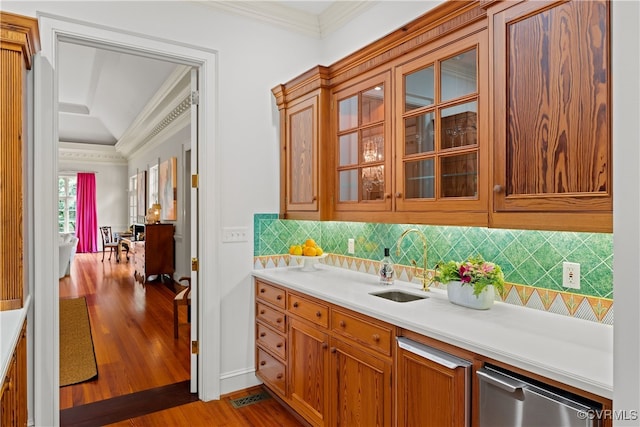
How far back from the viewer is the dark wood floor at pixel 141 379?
8.65 feet

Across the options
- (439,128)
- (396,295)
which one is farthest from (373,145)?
(396,295)

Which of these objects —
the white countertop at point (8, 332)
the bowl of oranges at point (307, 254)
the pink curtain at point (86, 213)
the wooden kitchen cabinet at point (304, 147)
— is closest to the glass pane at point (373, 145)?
the wooden kitchen cabinet at point (304, 147)

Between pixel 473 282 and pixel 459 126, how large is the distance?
732mm

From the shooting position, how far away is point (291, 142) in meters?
3.06

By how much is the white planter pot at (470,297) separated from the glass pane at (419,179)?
46 centimetres

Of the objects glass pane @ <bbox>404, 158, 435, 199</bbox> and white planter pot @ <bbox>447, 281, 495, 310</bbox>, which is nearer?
white planter pot @ <bbox>447, 281, 495, 310</bbox>

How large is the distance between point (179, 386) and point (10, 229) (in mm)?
1762

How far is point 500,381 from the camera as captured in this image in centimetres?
133

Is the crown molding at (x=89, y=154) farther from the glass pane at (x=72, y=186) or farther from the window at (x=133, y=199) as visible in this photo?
the window at (x=133, y=199)

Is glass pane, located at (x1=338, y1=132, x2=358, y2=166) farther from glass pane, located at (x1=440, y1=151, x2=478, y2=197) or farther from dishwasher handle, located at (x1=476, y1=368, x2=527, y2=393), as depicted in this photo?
dishwasher handle, located at (x1=476, y1=368, x2=527, y2=393)

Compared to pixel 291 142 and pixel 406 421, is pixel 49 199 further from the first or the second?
pixel 406 421

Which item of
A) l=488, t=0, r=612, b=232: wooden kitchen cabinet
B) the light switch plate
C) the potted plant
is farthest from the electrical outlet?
the light switch plate

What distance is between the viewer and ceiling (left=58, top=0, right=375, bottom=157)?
3.10m

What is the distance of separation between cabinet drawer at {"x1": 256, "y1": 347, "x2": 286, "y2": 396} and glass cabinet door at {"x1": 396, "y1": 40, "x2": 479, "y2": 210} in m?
1.40
